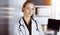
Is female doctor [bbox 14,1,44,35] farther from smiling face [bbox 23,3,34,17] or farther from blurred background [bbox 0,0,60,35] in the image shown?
blurred background [bbox 0,0,60,35]

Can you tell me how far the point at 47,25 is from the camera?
1.64 meters

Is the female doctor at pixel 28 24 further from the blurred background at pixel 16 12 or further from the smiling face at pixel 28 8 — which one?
the blurred background at pixel 16 12

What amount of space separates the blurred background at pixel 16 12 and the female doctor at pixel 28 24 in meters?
0.33

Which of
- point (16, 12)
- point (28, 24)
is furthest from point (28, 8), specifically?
point (16, 12)

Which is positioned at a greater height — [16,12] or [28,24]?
[16,12]

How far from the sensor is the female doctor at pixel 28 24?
1248mm

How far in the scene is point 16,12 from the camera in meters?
1.63

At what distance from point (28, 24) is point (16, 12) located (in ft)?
1.24

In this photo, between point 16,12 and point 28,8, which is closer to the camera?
point 28,8

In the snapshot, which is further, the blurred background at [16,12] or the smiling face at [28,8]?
the blurred background at [16,12]

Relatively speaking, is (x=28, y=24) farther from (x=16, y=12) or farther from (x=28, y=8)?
(x=16, y=12)

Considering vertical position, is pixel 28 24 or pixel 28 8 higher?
pixel 28 8

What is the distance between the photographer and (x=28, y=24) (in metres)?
1.32

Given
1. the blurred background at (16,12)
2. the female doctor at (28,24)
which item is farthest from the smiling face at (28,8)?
the blurred background at (16,12)
